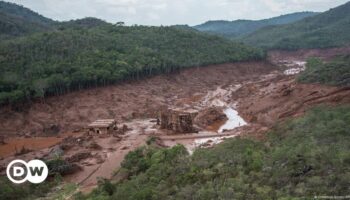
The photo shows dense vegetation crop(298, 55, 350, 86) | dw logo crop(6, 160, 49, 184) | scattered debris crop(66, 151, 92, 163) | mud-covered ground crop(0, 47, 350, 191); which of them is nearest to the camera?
dw logo crop(6, 160, 49, 184)

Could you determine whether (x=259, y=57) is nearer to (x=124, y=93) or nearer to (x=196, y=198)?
(x=124, y=93)

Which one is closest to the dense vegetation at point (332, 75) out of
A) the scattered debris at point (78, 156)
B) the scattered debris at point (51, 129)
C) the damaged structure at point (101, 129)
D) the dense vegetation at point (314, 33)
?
the damaged structure at point (101, 129)

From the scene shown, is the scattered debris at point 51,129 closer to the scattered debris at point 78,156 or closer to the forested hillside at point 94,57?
the forested hillside at point 94,57

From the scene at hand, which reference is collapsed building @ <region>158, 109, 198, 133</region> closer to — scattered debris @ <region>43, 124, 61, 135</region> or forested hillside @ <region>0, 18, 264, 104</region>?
scattered debris @ <region>43, 124, 61, 135</region>

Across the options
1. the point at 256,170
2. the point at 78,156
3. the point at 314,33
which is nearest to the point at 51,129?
the point at 78,156

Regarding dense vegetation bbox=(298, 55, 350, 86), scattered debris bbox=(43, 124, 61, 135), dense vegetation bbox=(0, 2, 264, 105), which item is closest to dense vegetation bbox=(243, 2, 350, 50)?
dense vegetation bbox=(0, 2, 264, 105)

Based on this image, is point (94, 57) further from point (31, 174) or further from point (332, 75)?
point (31, 174)

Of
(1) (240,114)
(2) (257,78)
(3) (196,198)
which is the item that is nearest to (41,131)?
(1) (240,114)
